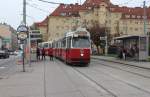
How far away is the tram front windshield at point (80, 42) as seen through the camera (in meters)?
41.6

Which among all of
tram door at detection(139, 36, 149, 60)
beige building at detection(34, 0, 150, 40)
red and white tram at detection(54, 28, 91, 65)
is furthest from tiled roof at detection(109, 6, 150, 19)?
red and white tram at detection(54, 28, 91, 65)

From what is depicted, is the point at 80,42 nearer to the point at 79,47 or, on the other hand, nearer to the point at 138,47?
the point at 79,47

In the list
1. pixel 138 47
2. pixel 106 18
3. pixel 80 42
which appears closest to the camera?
pixel 80 42

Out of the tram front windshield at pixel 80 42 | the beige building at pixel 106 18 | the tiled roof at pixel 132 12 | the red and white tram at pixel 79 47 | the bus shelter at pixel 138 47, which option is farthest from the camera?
the tiled roof at pixel 132 12

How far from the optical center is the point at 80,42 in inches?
1645

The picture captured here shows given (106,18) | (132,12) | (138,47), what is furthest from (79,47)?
(132,12)

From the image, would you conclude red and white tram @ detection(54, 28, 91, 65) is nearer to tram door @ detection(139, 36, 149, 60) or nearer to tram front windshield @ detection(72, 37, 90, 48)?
tram front windshield @ detection(72, 37, 90, 48)

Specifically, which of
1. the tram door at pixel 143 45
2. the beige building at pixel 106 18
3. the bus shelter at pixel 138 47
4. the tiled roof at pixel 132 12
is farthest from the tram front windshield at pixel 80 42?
the tiled roof at pixel 132 12

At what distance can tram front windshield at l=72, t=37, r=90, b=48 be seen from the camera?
41562mm

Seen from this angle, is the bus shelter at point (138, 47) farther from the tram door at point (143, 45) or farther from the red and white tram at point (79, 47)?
the red and white tram at point (79, 47)

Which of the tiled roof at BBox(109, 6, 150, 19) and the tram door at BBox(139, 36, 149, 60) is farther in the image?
the tiled roof at BBox(109, 6, 150, 19)

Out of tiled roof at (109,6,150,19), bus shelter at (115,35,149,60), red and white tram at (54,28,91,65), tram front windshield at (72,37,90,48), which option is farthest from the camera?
tiled roof at (109,6,150,19)

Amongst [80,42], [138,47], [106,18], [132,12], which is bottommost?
[138,47]

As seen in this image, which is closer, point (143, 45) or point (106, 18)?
point (143, 45)
